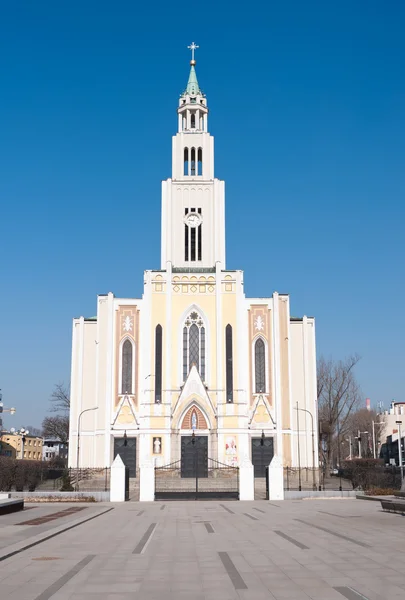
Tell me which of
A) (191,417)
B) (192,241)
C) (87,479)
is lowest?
(87,479)

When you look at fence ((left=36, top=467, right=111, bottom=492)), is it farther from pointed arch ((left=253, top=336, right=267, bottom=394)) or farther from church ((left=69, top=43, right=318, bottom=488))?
pointed arch ((left=253, top=336, right=267, bottom=394))

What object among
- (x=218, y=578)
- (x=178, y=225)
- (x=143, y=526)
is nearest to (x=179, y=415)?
(x=178, y=225)

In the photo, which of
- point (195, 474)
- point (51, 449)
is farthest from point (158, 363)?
point (51, 449)

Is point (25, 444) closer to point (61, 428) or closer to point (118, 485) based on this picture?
point (61, 428)

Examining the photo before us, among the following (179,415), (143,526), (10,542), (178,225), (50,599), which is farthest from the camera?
(178,225)

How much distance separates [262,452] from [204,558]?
41.0 metres

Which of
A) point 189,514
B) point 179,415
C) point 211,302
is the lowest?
point 189,514

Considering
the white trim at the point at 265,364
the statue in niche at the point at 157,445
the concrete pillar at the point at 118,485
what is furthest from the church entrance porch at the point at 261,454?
the concrete pillar at the point at 118,485

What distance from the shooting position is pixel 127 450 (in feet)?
178

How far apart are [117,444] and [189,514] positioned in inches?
1092

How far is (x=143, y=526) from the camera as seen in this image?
21844 millimetres

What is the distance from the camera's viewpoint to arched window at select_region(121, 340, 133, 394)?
5519 centimetres

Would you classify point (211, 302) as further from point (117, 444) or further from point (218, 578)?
point (218, 578)

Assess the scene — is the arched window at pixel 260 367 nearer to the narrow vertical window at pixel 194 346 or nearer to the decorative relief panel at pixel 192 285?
the narrow vertical window at pixel 194 346
